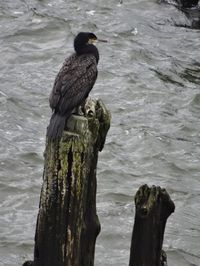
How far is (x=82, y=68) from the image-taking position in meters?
7.65

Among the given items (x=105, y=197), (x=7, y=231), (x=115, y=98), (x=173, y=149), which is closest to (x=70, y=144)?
(x=7, y=231)

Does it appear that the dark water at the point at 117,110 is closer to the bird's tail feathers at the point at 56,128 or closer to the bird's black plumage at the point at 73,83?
the bird's black plumage at the point at 73,83

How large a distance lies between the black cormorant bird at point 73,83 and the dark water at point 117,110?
97.5 inches

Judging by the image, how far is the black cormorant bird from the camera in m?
6.68

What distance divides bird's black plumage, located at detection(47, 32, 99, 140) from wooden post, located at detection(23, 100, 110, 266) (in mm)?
120

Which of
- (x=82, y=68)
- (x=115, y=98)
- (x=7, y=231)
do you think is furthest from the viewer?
(x=115, y=98)

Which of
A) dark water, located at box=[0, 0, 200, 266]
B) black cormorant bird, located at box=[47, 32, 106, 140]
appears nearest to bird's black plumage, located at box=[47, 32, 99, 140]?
black cormorant bird, located at box=[47, 32, 106, 140]

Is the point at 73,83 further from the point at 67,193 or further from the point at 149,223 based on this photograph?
the point at 149,223

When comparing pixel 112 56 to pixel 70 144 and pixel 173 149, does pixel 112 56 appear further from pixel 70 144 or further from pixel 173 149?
pixel 70 144

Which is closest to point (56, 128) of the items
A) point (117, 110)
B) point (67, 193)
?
point (67, 193)

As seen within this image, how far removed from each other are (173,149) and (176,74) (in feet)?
8.46

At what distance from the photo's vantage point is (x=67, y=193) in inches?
252

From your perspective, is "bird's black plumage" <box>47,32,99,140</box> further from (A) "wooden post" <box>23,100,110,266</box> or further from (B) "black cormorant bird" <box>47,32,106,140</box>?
(A) "wooden post" <box>23,100,110,266</box>

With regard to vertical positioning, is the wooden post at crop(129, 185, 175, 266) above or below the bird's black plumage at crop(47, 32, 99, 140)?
below
